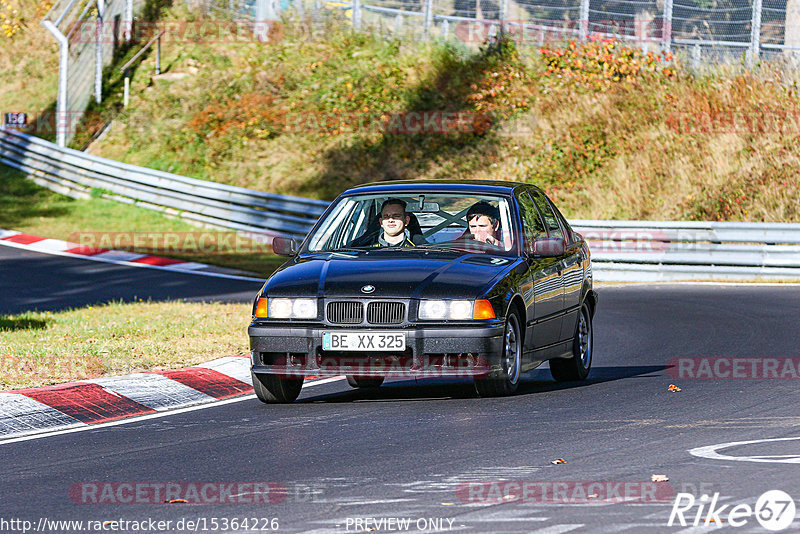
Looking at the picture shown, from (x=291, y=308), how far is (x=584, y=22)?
2477 cm

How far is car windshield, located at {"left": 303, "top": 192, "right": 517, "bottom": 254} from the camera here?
9.92 metres

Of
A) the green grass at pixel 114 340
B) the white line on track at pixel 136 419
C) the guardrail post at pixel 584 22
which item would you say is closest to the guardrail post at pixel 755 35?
the guardrail post at pixel 584 22

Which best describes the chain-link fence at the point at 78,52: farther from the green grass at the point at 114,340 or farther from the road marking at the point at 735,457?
the road marking at the point at 735,457

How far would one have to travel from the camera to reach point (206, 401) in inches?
385

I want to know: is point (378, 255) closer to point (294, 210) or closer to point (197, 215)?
point (294, 210)

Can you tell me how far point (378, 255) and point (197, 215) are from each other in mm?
18577

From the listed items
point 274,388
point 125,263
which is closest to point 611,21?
point 125,263

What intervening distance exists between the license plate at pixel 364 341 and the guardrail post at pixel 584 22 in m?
24.1

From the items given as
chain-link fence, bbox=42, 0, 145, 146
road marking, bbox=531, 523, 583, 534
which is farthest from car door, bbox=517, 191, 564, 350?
chain-link fence, bbox=42, 0, 145, 146

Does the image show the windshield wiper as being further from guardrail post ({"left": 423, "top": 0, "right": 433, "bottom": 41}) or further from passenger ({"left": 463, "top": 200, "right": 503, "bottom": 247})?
guardrail post ({"left": 423, "top": 0, "right": 433, "bottom": 41})

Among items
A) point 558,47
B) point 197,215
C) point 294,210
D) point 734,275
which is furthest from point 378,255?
point 558,47

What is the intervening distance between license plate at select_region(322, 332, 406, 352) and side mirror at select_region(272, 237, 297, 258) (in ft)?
3.89

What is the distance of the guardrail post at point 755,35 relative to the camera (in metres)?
28.8

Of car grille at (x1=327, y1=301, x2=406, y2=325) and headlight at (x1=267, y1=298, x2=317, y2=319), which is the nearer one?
car grille at (x1=327, y1=301, x2=406, y2=325)
